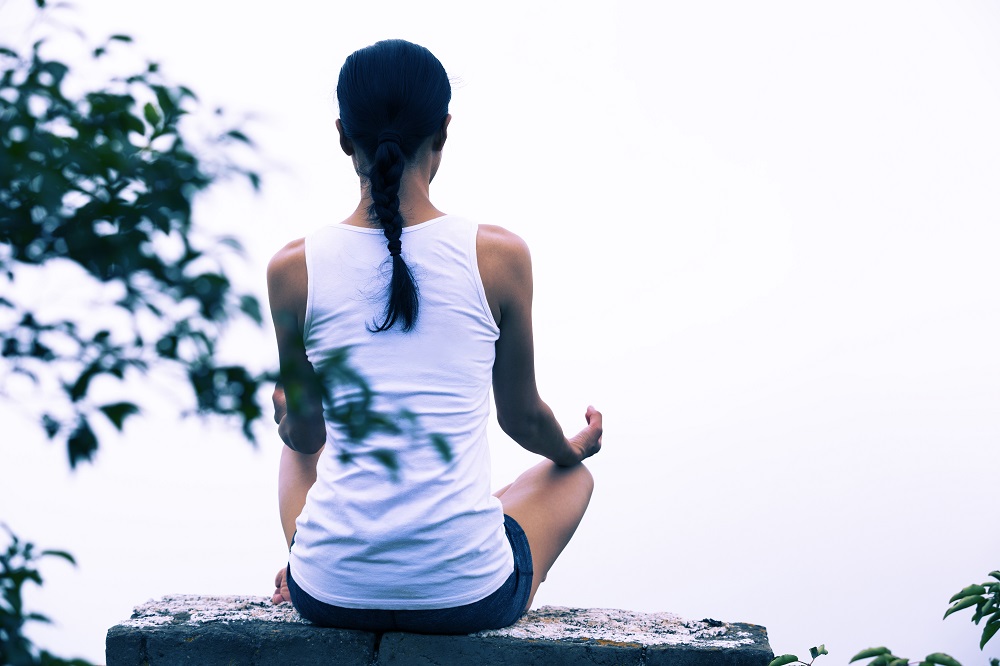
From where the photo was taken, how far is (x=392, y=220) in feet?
5.70

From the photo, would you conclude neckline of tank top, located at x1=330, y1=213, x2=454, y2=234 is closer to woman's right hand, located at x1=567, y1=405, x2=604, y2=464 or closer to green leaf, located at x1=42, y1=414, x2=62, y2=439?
woman's right hand, located at x1=567, y1=405, x2=604, y2=464

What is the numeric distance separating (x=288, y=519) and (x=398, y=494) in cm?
45

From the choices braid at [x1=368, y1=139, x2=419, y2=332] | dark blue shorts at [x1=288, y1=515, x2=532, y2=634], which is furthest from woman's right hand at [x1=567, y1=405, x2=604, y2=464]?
braid at [x1=368, y1=139, x2=419, y2=332]

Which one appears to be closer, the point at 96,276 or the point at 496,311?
the point at 96,276

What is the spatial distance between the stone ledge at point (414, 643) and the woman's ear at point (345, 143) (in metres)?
0.84

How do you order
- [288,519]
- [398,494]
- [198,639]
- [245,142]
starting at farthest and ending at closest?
[288,519] < [198,639] < [398,494] < [245,142]

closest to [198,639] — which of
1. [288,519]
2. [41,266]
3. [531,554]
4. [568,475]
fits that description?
[288,519]

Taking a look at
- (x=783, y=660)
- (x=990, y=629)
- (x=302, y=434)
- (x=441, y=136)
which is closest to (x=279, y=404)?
(x=302, y=434)

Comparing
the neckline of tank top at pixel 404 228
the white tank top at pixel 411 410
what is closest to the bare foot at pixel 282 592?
the white tank top at pixel 411 410

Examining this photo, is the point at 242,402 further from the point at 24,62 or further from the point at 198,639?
the point at 198,639

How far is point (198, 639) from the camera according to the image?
6.13 ft

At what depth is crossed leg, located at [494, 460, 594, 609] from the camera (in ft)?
6.50

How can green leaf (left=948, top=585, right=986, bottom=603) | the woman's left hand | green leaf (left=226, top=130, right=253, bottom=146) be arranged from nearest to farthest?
green leaf (left=226, top=130, right=253, bottom=146) → green leaf (left=948, top=585, right=986, bottom=603) → the woman's left hand

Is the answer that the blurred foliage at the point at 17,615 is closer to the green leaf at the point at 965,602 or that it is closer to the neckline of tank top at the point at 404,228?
the neckline of tank top at the point at 404,228
